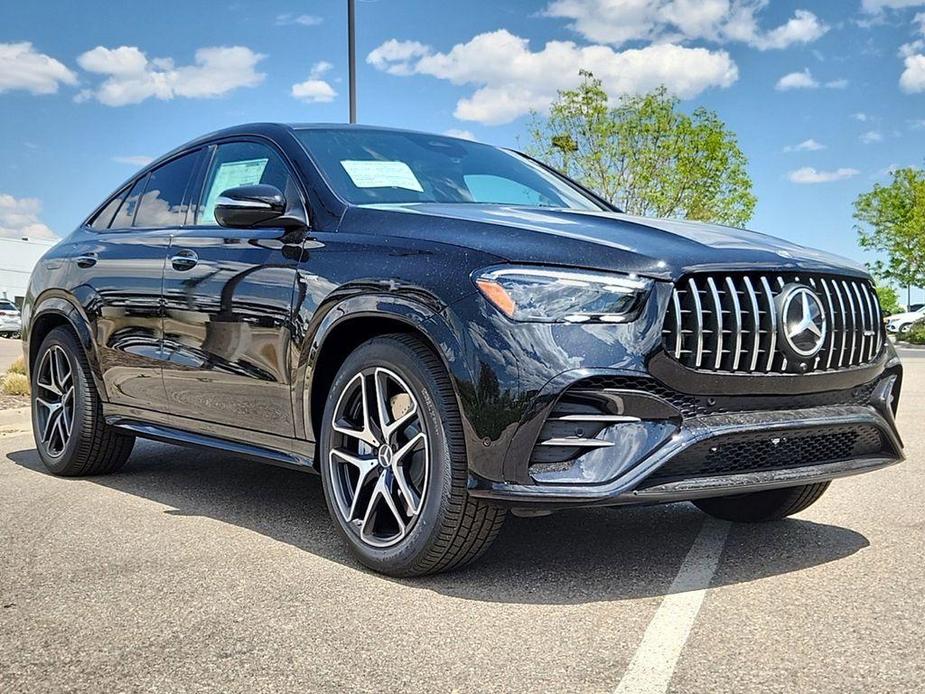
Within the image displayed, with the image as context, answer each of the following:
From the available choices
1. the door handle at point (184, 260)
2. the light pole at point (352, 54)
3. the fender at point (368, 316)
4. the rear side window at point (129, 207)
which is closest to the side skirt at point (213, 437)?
the fender at point (368, 316)

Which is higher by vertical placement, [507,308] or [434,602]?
[507,308]

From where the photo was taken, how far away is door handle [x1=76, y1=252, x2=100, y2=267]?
19.4ft

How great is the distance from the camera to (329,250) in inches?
169

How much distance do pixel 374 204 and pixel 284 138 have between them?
0.75 m

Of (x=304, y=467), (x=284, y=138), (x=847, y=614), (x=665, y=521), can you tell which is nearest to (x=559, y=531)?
(x=665, y=521)

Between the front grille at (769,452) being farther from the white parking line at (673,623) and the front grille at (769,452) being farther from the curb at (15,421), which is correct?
the curb at (15,421)

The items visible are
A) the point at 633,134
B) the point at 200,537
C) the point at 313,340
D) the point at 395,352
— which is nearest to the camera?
the point at 395,352

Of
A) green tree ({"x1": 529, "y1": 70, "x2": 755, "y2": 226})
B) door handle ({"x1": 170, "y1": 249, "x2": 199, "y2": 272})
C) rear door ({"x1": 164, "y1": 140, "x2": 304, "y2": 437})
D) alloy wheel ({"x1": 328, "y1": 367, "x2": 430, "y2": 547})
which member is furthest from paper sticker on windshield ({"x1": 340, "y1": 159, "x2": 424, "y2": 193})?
green tree ({"x1": 529, "y1": 70, "x2": 755, "y2": 226})

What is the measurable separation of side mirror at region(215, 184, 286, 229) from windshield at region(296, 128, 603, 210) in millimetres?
249

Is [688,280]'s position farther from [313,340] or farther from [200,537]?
[200,537]

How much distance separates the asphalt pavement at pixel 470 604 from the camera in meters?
2.96

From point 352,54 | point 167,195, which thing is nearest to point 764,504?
point 167,195

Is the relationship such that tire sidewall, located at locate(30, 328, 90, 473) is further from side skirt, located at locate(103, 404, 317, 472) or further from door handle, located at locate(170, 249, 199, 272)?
door handle, located at locate(170, 249, 199, 272)

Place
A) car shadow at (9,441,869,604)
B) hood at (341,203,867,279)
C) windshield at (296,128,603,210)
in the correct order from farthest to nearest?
windshield at (296,128,603,210), car shadow at (9,441,869,604), hood at (341,203,867,279)
